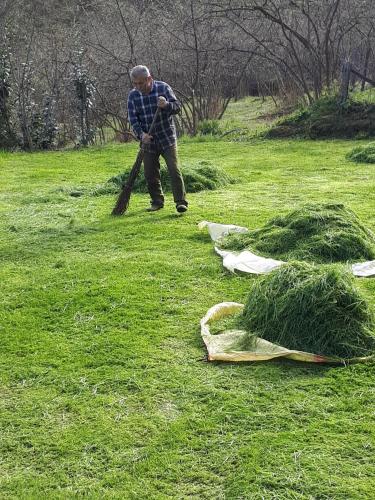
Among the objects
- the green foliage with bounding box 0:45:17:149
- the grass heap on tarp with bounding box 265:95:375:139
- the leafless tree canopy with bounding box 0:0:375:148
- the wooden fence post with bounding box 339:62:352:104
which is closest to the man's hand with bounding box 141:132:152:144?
the grass heap on tarp with bounding box 265:95:375:139

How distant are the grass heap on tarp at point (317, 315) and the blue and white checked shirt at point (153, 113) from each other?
3370 mm

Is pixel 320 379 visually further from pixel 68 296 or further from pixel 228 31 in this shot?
pixel 228 31

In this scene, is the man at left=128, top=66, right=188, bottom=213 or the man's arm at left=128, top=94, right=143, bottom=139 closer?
the man at left=128, top=66, right=188, bottom=213

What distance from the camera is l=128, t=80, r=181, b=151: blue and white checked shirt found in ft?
22.0

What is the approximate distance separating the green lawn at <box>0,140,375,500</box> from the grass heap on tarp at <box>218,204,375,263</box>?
43 cm

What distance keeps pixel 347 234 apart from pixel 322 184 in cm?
337

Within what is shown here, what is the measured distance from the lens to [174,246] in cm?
571

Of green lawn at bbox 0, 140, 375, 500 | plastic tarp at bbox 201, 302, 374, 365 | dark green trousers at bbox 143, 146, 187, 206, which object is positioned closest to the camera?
green lawn at bbox 0, 140, 375, 500

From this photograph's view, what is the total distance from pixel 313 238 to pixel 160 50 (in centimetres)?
1300

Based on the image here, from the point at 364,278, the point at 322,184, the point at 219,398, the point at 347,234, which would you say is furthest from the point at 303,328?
the point at 322,184

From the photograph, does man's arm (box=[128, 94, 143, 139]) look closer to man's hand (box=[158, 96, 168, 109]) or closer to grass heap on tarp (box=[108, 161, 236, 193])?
man's hand (box=[158, 96, 168, 109])

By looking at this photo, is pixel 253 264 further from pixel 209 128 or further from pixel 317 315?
pixel 209 128

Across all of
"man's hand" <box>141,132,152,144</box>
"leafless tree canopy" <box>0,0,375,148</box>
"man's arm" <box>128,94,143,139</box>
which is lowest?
"man's hand" <box>141,132,152,144</box>

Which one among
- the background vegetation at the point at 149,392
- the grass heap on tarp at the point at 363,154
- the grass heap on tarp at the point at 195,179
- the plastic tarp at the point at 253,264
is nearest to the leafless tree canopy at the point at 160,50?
the grass heap on tarp at the point at 363,154
